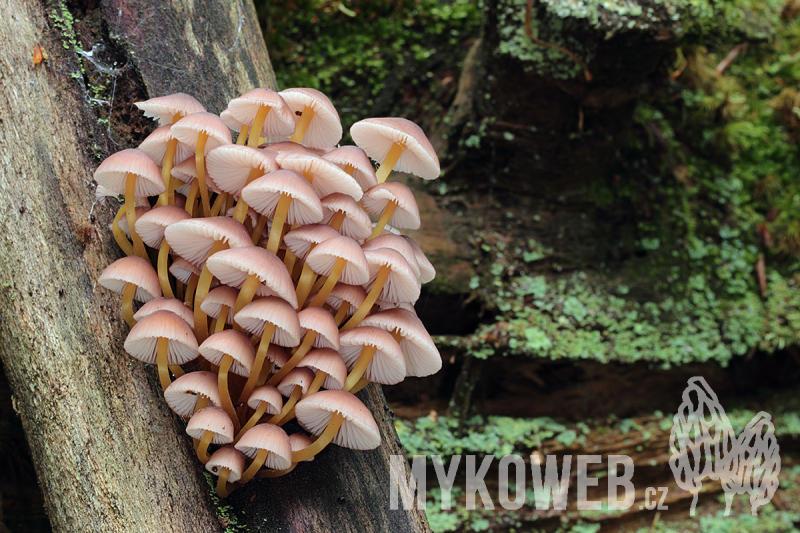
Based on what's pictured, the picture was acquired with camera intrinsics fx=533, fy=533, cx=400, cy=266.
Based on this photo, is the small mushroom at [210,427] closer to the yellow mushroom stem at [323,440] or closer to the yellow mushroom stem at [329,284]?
the yellow mushroom stem at [323,440]

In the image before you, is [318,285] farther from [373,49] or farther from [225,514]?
[373,49]

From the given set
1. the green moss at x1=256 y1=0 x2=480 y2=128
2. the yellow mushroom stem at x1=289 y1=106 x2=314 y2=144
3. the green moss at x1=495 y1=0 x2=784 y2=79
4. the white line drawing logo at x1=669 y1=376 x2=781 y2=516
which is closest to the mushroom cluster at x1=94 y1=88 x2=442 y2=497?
the yellow mushroom stem at x1=289 y1=106 x2=314 y2=144

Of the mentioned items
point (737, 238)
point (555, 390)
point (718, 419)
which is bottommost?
point (718, 419)

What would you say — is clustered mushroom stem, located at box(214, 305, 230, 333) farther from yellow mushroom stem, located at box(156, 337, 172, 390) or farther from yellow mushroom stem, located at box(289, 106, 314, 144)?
yellow mushroom stem, located at box(289, 106, 314, 144)

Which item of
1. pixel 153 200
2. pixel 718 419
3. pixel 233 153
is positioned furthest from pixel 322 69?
pixel 718 419

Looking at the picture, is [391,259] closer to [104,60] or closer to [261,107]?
[261,107]

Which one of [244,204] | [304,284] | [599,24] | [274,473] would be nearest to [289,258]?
[304,284]

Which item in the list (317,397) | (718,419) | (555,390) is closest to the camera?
(317,397)

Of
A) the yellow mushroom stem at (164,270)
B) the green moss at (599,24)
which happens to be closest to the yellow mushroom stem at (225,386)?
the yellow mushroom stem at (164,270)
